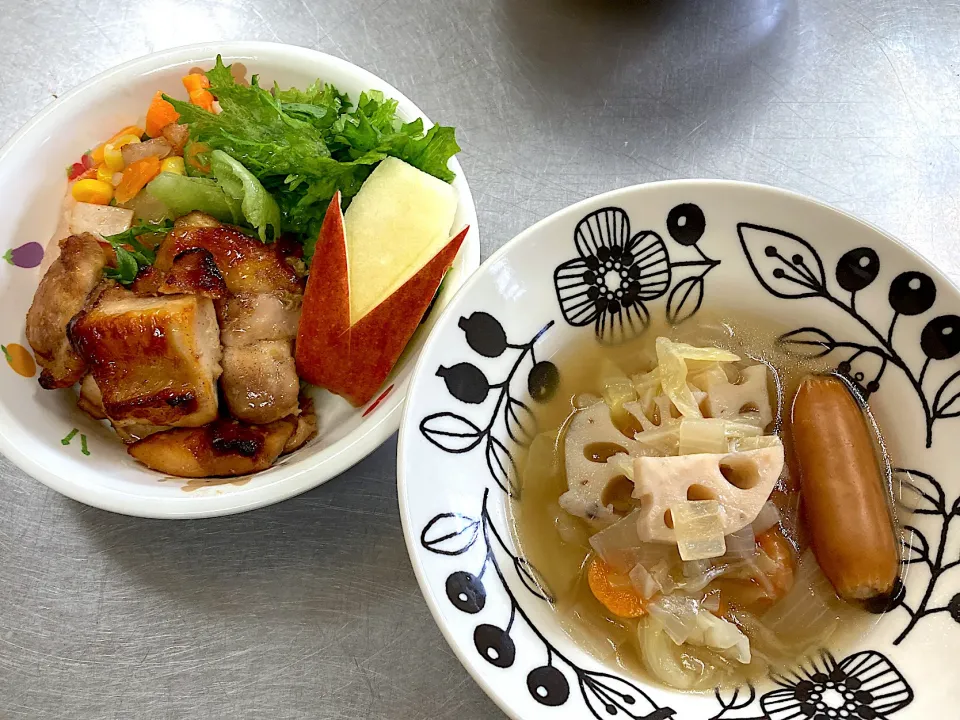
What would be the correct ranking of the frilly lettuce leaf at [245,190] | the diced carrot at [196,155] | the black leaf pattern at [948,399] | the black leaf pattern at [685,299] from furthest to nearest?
the diced carrot at [196,155]
the frilly lettuce leaf at [245,190]
the black leaf pattern at [685,299]
the black leaf pattern at [948,399]

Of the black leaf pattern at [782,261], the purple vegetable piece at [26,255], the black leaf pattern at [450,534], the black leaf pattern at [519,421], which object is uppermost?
the black leaf pattern at [782,261]

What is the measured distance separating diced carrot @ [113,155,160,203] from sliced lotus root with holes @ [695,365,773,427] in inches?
58.2

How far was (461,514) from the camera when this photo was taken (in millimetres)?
1459

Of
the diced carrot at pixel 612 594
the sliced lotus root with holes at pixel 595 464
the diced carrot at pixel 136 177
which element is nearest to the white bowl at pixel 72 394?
the diced carrot at pixel 136 177

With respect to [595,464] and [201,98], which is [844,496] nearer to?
[595,464]

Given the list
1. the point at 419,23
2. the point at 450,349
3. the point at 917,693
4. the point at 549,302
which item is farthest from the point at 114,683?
the point at 419,23

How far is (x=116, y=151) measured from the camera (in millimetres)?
1912

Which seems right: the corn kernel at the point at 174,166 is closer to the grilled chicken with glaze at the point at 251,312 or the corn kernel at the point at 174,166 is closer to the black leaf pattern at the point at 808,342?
the grilled chicken with glaze at the point at 251,312

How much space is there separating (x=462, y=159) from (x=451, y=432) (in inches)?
43.7

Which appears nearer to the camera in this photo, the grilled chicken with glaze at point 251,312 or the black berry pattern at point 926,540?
the black berry pattern at point 926,540

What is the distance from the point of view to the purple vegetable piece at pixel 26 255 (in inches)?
71.5

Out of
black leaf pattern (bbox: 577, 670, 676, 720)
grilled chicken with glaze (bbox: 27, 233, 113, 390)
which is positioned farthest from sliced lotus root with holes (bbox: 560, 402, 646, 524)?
grilled chicken with glaze (bbox: 27, 233, 113, 390)

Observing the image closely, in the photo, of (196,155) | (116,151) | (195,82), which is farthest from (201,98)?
(116,151)

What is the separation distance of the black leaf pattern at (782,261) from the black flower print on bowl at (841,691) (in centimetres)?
76
